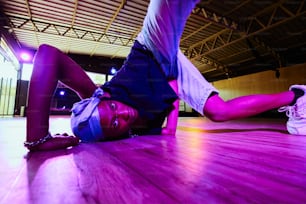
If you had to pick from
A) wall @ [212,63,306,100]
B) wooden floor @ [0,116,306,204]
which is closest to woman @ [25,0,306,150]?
wooden floor @ [0,116,306,204]

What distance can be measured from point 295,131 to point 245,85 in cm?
643

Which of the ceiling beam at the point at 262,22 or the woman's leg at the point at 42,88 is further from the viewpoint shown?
the ceiling beam at the point at 262,22

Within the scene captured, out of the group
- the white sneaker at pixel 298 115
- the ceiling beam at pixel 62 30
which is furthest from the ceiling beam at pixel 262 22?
the white sneaker at pixel 298 115

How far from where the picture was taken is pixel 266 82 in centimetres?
671

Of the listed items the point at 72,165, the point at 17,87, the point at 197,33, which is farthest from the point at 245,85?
the point at 17,87

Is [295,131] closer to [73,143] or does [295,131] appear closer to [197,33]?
[73,143]

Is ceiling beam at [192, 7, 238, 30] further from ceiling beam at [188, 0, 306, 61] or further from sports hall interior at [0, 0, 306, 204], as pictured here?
ceiling beam at [188, 0, 306, 61]

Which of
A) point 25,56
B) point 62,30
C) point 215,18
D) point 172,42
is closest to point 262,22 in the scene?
point 215,18

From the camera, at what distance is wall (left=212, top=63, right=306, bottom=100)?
605 centimetres

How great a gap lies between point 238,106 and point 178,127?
1180 mm

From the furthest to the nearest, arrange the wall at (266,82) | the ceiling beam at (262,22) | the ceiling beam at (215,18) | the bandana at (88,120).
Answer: the wall at (266,82) → the ceiling beam at (215,18) → the ceiling beam at (262,22) → the bandana at (88,120)

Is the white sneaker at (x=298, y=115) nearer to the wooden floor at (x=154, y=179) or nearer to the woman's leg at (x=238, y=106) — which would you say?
the woman's leg at (x=238, y=106)

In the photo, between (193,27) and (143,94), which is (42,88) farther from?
(193,27)

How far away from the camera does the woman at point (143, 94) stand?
909 millimetres
